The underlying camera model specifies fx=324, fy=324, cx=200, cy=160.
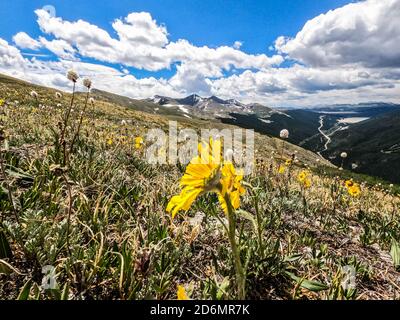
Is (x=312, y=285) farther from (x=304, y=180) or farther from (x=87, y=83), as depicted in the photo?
(x=304, y=180)

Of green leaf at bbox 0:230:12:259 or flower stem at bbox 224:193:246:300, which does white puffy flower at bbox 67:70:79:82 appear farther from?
flower stem at bbox 224:193:246:300

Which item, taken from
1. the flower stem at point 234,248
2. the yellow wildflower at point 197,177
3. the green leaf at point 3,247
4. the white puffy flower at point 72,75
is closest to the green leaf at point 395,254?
the flower stem at point 234,248

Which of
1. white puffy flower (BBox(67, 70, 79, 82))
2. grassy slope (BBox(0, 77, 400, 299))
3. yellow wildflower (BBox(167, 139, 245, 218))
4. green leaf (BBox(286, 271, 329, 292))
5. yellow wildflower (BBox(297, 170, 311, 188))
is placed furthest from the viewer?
yellow wildflower (BBox(297, 170, 311, 188))

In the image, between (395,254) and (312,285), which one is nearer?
(312,285)

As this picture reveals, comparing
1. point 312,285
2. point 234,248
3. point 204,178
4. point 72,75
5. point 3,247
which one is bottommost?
point 312,285

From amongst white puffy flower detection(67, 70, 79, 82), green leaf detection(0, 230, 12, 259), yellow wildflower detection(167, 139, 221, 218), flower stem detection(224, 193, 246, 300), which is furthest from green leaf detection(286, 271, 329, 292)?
white puffy flower detection(67, 70, 79, 82)

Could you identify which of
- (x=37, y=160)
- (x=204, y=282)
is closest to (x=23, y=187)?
(x=37, y=160)

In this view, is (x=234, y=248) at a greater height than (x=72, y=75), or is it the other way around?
(x=72, y=75)

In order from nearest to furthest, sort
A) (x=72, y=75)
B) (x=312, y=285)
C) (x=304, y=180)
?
(x=312, y=285) → (x=72, y=75) → (x=304, y=180)

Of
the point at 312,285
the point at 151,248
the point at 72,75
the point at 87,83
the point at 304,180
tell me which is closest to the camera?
the point at 151,248

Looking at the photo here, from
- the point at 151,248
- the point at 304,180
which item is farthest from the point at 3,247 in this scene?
the point at 304,180

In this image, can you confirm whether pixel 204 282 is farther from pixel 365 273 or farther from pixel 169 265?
pixel 365 273

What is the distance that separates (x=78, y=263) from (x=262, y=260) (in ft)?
5.34

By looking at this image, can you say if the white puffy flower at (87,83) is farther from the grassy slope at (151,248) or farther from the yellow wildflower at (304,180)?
the yellow wildflower at (304,180)
